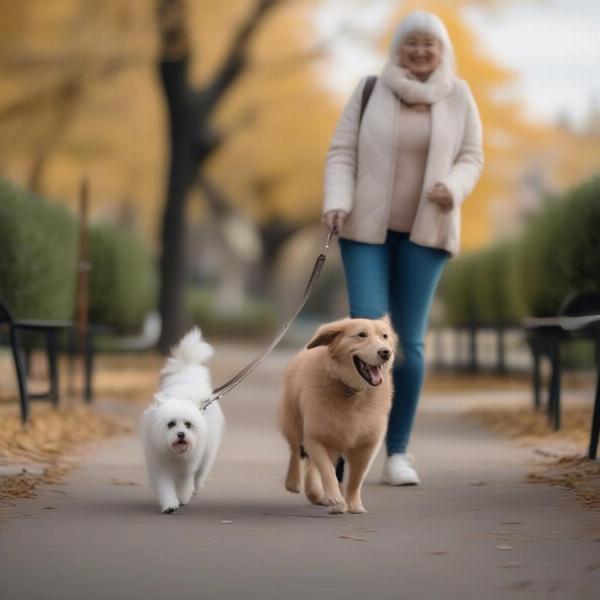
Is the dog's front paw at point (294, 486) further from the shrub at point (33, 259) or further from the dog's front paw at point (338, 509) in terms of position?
the shrub at point (33, 259)

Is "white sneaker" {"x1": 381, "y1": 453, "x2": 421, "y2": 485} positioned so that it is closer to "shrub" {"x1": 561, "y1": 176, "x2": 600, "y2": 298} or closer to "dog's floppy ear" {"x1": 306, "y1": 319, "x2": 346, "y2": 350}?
"dog's floppy ear" {"x1": 306, "y1": 319, "x2": 346, "y2": 350}

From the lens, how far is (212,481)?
7254 mm

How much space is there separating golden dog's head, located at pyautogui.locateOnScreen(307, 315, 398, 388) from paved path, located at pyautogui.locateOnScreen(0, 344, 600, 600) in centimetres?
62

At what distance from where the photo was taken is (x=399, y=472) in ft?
23.1

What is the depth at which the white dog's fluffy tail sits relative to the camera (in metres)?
6.91

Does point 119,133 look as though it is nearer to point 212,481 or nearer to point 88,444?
point 88,444

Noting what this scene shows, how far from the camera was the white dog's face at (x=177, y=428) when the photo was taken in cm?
593

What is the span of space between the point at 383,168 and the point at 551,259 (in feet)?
20.0

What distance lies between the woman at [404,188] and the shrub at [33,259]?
5256mm

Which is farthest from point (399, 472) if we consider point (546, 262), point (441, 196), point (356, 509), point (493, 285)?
point (493, 285)

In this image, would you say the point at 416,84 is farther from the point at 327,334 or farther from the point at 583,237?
the point at 583,237

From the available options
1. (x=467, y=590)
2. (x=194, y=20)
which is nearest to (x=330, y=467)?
(x=467, y=590)

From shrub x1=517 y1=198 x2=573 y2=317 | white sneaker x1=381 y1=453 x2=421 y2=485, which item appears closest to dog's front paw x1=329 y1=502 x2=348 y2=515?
white sneaker x1=381 y1=453 x2=421 y2=485

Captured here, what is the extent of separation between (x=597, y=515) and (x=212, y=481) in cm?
232
